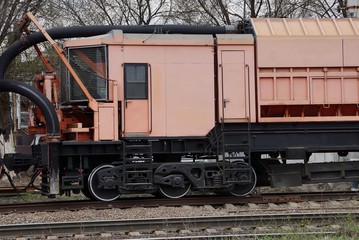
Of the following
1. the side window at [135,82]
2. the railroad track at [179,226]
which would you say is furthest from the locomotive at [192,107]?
the railroad track at [179,226]

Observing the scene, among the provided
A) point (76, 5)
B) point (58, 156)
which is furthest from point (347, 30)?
point (76, 5)

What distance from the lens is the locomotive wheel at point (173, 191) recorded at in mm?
13398

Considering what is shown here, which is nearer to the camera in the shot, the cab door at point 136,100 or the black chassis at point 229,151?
the black chassis at point 229,151

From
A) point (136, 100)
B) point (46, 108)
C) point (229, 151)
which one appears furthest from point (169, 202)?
point (46, 108)

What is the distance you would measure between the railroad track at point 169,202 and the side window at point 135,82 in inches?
92.1

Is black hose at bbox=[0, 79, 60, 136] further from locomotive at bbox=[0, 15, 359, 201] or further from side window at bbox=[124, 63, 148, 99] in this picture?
side window at bbox=[124, 63, 148, 99]

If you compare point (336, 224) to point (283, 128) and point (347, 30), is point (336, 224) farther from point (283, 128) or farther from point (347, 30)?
point (347, 30)

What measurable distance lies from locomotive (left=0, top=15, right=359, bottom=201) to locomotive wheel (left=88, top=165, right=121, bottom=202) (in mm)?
22

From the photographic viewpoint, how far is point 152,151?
43.8 feet

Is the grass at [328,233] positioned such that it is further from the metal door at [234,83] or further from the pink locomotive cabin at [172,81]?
the pink locomotive cabin at [172,81]

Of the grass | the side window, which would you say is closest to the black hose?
the side window

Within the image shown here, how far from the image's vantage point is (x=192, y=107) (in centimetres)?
1353

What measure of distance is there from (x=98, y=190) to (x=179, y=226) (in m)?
3.43

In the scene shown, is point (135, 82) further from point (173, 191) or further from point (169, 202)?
point (169, 202)
